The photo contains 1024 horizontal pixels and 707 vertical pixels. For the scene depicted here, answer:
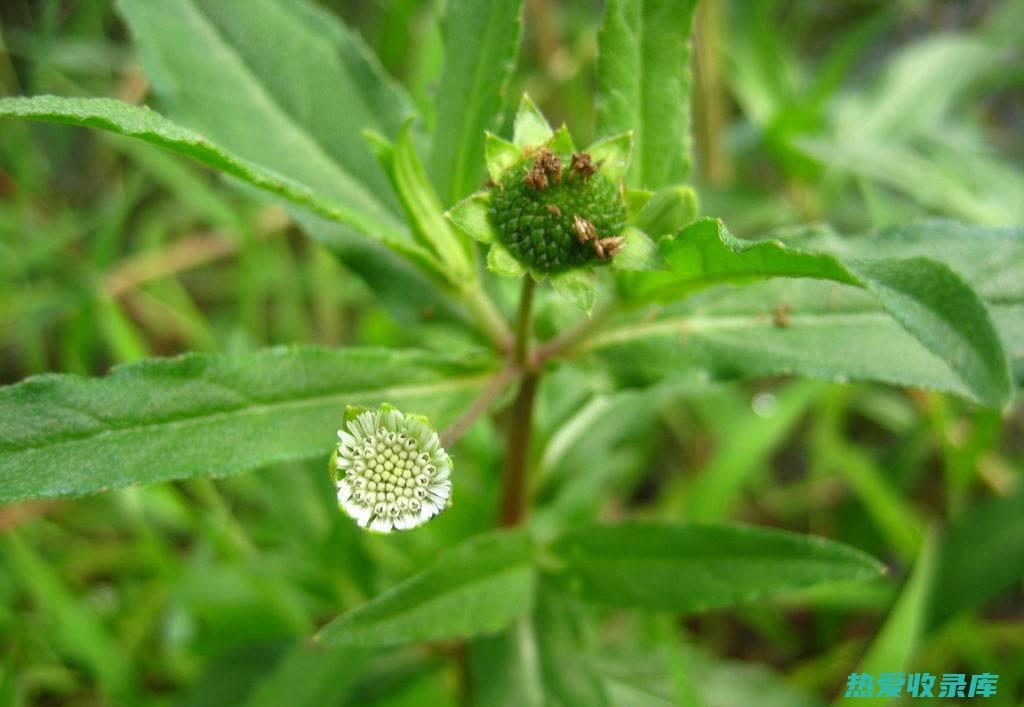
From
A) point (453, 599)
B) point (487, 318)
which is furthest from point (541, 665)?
point (487, 318)

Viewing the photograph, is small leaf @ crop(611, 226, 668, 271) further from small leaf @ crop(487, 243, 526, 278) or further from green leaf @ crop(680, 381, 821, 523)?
green leaf @ crop(680, 381, 821, 523)

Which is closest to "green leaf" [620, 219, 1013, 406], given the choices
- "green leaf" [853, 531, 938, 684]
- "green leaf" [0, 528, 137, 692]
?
"green leaf" [853, 531, 938, 684]

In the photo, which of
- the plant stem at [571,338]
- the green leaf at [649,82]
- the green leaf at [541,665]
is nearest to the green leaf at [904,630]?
the green leaf at [541,665]

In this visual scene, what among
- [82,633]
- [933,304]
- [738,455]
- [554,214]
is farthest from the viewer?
[738,455]

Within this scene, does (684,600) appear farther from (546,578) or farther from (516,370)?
(516,370)

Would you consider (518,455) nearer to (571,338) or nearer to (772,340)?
(571,338)

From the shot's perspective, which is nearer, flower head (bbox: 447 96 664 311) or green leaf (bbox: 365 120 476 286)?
flower head (bbox: 447 96 664 311)

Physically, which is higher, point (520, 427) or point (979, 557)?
point (979, 557)
